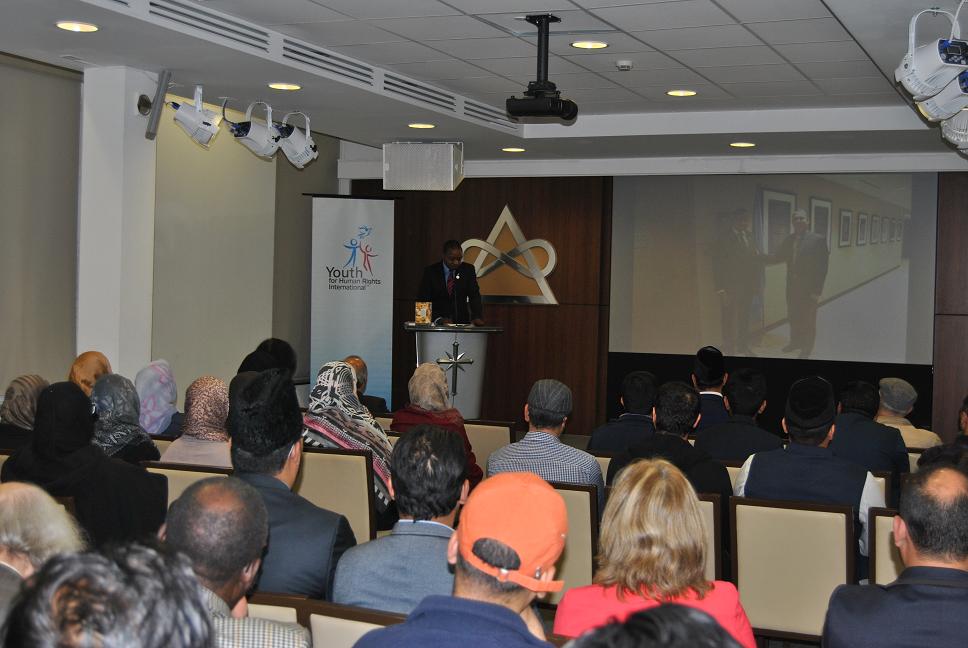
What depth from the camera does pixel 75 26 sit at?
5.71 meters

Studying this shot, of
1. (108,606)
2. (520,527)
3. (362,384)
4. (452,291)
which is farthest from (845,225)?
(108,606)

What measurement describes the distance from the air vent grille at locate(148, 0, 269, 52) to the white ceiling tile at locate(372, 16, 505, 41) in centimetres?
74

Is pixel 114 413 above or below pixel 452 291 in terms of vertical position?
below

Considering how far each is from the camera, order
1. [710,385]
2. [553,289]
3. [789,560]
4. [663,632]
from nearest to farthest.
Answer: [663,632], [789,560], [710,385], [553,289]

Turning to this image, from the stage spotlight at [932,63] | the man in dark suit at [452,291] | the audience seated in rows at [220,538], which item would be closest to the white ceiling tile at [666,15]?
the stage spotlight at [932,63]

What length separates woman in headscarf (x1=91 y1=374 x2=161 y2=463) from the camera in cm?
460

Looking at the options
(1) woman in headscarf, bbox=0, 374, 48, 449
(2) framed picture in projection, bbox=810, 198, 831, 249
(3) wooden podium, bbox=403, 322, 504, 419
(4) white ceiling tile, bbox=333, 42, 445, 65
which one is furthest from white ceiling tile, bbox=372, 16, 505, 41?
(2) framed picture in projection, bbox=810, 198, 831, 249

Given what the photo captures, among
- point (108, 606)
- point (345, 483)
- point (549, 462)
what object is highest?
point (108, 606)

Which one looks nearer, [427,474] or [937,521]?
[937,521]

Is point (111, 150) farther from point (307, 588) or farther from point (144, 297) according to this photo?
point (307, 588)

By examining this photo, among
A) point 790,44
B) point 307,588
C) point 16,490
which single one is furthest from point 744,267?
point 16,490

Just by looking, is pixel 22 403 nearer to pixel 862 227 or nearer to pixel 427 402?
pixel 427 402

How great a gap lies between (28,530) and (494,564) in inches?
44.0

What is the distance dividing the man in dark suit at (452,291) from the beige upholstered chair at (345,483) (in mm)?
6068
